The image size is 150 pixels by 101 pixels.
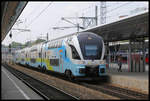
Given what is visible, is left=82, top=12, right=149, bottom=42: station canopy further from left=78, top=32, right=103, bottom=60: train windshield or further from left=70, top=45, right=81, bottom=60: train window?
left=70, top=45, right=81, bottom=60: train window

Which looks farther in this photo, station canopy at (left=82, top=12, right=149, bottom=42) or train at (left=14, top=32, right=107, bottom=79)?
train at (left=14, top=32, right=107, bottom=79)

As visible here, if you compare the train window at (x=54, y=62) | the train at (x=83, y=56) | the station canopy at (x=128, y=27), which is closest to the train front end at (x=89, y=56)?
the train at (x=83, y=56)

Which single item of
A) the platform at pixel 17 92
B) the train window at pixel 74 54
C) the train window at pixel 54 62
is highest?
the train window at pixel 74 54

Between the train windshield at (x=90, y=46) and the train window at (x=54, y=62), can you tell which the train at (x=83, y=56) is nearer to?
the train windshield at (x=90, y=46)

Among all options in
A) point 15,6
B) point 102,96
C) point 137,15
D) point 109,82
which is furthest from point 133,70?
point 15,6

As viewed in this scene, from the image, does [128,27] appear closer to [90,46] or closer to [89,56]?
[90,46]

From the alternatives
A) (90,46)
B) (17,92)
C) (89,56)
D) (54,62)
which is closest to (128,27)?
(90,46)

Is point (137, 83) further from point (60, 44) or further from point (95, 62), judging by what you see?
point (60, 44)

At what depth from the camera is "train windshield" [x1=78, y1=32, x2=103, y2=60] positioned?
45.5 feet

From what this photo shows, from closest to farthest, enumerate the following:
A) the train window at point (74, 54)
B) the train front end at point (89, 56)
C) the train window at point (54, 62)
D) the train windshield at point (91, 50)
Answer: the train front end at point (89, 56) < the train window at point (74, 54) < the train windshield at point (91, 50) < the train window at point (54, 62)

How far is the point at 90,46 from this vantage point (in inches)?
555

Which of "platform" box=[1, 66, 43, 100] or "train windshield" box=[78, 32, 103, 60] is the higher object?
"train windshield" box=[78, 32, 103, 60]

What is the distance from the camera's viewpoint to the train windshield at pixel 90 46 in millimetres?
13878

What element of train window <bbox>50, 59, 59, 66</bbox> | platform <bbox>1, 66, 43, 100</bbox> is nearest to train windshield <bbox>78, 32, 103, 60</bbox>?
train window <bbox>50, 59, 59, 66</bbox>
